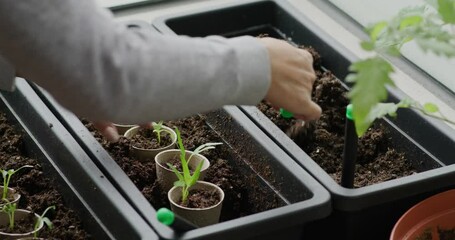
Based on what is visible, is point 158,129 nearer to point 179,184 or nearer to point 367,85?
point 179,184

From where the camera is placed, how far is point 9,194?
1.45m

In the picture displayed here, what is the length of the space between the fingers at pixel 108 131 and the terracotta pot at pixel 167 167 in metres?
0.08

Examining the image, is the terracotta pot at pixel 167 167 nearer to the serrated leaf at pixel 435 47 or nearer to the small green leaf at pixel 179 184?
the small green leaf at pixel 179 184

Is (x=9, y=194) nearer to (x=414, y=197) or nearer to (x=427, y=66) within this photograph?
(x=414, y=197)

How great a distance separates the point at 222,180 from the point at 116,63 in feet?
1.79

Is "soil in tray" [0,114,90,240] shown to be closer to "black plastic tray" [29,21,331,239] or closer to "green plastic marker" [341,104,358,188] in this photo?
"black plastic tray" [29,21,331,239]

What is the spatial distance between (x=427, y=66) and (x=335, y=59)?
9.6 inches

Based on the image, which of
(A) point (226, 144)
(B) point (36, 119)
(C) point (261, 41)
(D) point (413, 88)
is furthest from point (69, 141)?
(D) point (413, 88)

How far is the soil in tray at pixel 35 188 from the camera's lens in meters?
1.40

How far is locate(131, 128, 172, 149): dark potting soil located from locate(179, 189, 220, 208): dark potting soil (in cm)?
16

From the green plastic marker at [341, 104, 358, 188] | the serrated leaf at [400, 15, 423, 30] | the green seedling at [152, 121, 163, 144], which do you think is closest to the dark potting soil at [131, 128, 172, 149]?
the green seedling at [152, 121, 163, 144]

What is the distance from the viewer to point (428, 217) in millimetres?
1361

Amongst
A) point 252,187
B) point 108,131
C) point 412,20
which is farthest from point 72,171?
point 412,20

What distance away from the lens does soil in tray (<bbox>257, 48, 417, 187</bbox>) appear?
1.53 m
